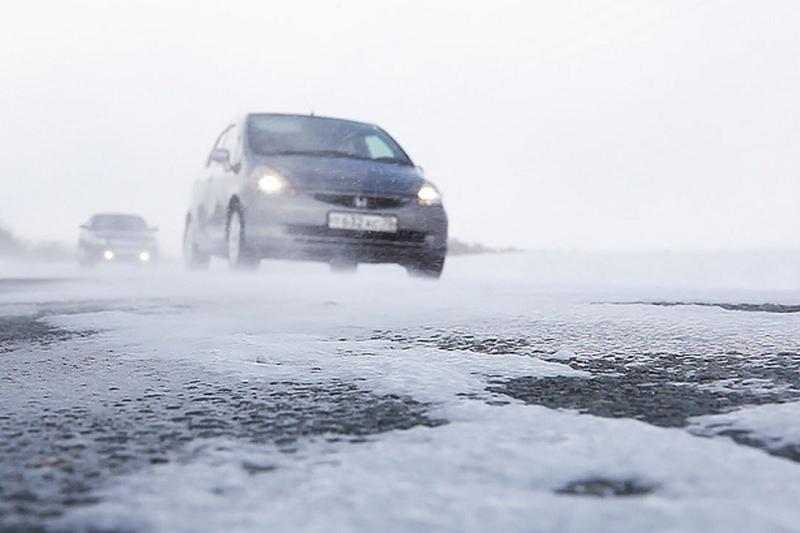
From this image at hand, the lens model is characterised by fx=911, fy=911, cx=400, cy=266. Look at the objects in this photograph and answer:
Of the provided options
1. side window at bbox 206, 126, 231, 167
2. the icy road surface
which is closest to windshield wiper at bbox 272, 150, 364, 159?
side window at bbox 206, 126, 231, 167

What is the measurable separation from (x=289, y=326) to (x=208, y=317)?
→ 0.53m

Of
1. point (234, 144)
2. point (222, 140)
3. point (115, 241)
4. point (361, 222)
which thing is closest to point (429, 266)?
point (361, 222)

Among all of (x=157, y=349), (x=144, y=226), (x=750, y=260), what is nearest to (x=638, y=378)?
(x=157, y=349)

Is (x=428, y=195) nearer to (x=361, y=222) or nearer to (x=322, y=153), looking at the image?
(x=361, y=222)

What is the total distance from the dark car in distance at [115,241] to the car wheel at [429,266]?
11.6 meters

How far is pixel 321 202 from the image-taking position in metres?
6.75

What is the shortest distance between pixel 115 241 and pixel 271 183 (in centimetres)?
1177

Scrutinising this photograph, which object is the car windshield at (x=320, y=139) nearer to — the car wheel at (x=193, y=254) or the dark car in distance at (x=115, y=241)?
the car wheel at (x=193, y=254)

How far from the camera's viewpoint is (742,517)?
1.06 m

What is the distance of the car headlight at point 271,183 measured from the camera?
22.1 feet

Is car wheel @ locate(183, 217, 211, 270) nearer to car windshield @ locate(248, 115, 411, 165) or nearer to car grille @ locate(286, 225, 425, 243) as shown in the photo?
car windshield @ locate(248, 115, 411, 165)

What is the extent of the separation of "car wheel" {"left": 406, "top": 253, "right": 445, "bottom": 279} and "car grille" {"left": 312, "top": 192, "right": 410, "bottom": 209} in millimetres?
507

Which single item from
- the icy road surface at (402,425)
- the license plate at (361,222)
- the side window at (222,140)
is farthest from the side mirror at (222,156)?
the icy road surface at (402,425)

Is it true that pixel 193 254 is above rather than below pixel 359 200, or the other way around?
below
